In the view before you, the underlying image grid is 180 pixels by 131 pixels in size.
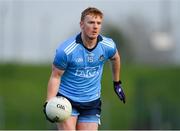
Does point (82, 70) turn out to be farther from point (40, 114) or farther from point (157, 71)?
point (157, 71)

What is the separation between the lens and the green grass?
90.2 feet

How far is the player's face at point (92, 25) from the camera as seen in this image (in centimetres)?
1105

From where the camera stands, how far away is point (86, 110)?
1163cm

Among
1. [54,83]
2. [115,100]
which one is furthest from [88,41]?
[115,100]

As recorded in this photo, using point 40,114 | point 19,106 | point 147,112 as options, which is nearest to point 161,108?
point 147,112

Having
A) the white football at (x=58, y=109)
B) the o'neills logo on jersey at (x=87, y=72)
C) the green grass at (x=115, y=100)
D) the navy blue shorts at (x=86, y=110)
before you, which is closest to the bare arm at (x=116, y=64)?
the o'neills logo on jersey at (x=87, y=72)

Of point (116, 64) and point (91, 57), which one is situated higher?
point (91, 57)

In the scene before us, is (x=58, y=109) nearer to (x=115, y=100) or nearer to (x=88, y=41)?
(x=88, y=41)

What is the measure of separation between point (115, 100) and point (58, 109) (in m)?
25.6

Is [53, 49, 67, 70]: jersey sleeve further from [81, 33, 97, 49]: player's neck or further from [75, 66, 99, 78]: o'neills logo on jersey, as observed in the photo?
[81, 33, 97, 49]: player's neck

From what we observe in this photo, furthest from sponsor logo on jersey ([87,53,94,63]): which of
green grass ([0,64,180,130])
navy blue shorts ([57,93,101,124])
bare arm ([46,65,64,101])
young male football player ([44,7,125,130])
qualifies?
→ green grass ([0,64,180,130])

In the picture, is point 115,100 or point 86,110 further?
point 115,100

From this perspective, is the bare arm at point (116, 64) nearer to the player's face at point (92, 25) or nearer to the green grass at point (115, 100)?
the player's face at point (92, 25)

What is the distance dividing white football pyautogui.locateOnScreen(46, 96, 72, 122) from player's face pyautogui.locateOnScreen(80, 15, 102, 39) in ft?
3.25
